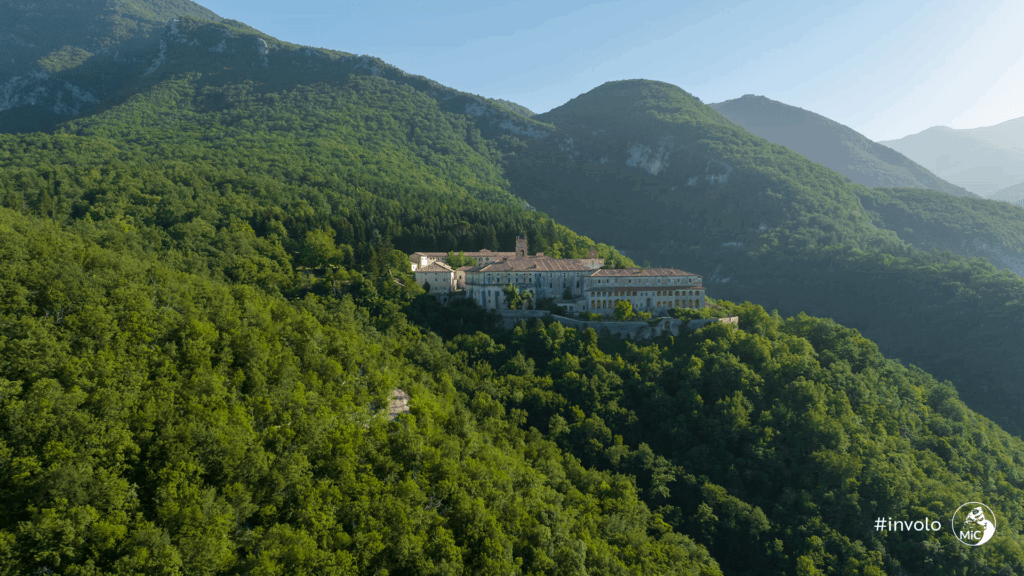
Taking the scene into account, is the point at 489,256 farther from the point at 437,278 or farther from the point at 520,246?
the point at 437,278

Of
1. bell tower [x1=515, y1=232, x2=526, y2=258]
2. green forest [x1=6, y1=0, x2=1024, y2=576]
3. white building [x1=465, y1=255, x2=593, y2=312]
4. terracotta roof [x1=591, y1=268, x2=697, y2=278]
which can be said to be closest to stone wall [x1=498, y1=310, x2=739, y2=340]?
green forest [x1=6, y1=0, x2=1024, y2=576]

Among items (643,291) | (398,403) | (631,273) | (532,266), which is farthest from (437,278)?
(398,403)

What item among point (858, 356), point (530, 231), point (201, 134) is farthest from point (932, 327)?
point (201, 134)

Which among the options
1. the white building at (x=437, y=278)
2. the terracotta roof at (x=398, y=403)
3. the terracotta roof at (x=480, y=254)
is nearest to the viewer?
the terracotta roof at (x=398, y=403)

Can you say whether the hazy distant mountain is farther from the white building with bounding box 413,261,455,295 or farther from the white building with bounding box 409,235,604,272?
the white building with bounding box 413,261,455,295

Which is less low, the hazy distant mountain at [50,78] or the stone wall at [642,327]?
the hazy distant mountain at [50,78]

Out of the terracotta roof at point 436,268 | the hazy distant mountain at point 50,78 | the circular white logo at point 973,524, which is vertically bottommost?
the circular white logo at point 973,524

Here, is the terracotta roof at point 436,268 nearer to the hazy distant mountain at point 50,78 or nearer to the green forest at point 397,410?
the green forest at point 397,410

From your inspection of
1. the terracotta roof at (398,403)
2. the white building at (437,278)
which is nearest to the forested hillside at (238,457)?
the terracotta roof at (398,403)
